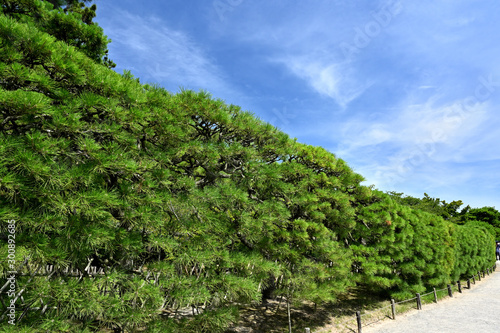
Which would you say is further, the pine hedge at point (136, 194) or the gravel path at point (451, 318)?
the gravel path at point (451, 318)

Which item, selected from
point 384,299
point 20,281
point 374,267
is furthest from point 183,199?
point 384,299

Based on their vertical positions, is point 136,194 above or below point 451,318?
above

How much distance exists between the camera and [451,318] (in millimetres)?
8789

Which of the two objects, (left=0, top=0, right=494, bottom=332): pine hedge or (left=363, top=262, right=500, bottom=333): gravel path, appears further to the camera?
(left=363, top=262, right=500, bottom=333): gravel path

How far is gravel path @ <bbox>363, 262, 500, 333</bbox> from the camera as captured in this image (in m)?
7.56

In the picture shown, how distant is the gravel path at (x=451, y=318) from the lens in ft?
24.8

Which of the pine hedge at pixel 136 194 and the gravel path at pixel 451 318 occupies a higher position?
the pine hedge at pixel 136 194

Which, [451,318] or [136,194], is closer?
[136,194]

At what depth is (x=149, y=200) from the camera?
3322 millimetres

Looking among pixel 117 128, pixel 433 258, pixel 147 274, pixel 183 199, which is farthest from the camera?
pixel 433 258

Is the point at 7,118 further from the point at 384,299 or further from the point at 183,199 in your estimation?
the point at 384,299

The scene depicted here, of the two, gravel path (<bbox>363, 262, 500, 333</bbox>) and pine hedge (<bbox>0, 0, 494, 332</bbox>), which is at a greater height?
pine hedge (<bbox>0, 0, 494, 332</bbox>)

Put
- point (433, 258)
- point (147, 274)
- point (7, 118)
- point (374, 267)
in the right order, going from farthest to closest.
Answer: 1. point (433, 258)
2. point (374, 267)
3. point (147, 274)
4. point (7, 118)

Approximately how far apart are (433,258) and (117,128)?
12346mm
